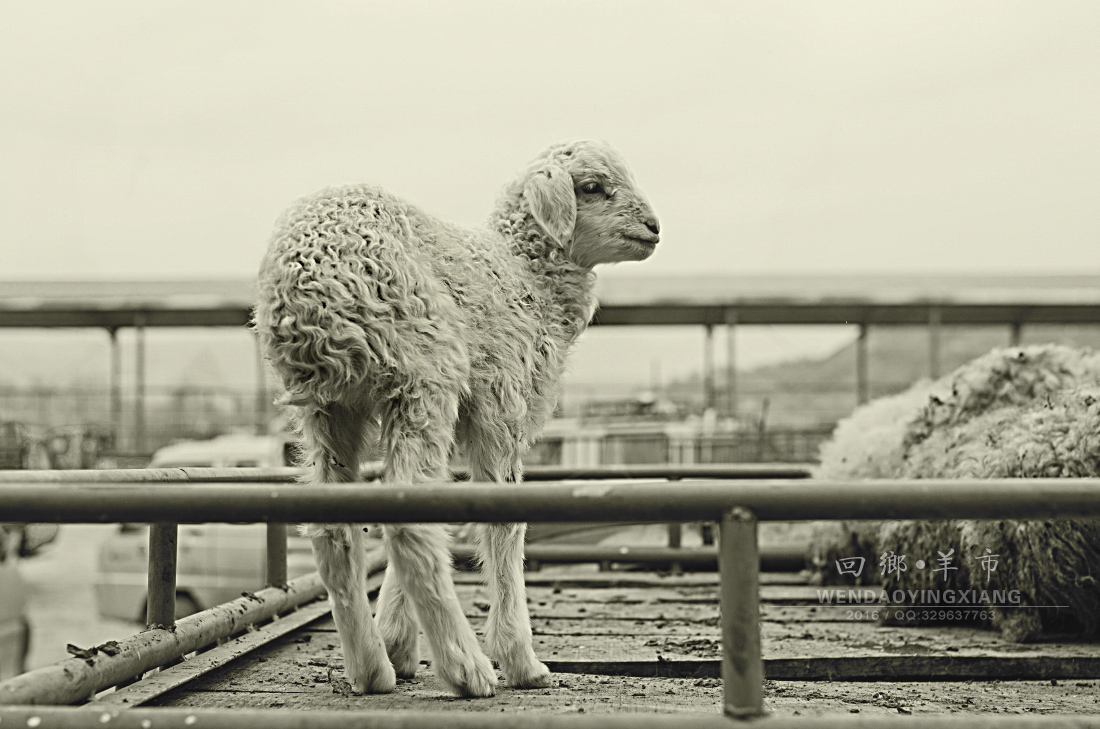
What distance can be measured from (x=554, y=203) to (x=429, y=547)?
1.28 meters

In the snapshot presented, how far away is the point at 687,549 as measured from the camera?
6102 millimetres

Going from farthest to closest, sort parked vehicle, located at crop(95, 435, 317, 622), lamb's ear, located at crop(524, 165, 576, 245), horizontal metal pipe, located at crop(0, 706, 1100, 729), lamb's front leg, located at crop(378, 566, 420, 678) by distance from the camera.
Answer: parked vehicle, located at crop(95, 435, 317, 622)
lamb's ear, located at crop(524, 165, 576, 245)
lamb's front leg, located at crop(378, 566, 420, 678)
horizontal metal pipe, located at crop(0, 706, 1100, 729)

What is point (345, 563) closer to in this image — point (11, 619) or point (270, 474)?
point (270, 474)

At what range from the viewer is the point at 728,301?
66.7 ft

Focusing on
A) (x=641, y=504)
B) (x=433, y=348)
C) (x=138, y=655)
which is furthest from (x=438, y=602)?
(x=641, y=504)

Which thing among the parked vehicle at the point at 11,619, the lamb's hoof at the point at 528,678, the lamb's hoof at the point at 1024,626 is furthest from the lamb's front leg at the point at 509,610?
the parked vehicle at the point at 11,619

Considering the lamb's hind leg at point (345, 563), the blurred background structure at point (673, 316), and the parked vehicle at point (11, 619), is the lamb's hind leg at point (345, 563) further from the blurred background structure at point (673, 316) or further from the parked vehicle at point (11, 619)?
the blurred background structure at point (673, 316)

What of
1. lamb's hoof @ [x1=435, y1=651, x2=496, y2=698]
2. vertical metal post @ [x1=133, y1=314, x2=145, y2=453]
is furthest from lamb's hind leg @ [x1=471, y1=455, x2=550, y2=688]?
vertical metal post @ [x1=133, y1=314, x2=145, y2=453]

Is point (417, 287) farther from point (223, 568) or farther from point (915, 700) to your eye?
point (223, 568)

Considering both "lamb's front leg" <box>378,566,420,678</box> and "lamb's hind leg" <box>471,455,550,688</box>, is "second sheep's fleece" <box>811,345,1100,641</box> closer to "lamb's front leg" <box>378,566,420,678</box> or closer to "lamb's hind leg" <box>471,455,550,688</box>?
"lamb's hind leg" <box>471,455,550,688</box>

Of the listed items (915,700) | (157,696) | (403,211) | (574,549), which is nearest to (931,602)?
(915,700)

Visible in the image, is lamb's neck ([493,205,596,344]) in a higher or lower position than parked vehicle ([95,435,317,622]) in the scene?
higher

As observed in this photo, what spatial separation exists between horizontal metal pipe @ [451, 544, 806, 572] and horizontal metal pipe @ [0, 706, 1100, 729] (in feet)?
13.3

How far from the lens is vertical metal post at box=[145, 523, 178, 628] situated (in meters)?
3.20
